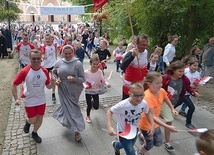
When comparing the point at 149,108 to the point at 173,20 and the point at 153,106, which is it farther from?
the point at 173,20

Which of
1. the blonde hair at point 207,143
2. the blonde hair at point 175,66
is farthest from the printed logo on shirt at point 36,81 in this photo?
the blonde hair at point 207,143

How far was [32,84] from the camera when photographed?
13.3ft

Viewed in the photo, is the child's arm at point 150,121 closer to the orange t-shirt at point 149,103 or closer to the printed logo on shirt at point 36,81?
the orange t-shirt at point 149,103

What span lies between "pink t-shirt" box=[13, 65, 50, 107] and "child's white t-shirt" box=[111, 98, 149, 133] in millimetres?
1659

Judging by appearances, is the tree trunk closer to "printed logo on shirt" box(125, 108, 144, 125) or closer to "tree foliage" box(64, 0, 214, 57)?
"tree foliage" box(64, 0, 214, 57)

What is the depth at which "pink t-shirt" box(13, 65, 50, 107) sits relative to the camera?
399 centimetres

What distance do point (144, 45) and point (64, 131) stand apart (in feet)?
8.04

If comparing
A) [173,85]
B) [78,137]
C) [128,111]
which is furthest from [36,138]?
[173,85]

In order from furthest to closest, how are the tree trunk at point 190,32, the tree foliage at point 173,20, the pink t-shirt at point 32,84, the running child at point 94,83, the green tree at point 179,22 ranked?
the tree trunk at point 190,32 → the green tree at point 179,22 → the tree foliage at point 173,20 → the running child at point 94,83 → the pink t-shirt at point 32,84

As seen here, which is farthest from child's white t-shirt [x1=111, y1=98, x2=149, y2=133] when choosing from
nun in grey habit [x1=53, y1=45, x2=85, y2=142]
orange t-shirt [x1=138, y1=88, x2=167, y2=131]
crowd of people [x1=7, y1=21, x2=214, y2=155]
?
nun in grey habit [x1=53, y1=45, x2=85, y2=142]

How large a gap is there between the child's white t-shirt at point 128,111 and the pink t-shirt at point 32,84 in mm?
1659

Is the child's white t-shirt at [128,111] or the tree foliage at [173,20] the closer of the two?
the child's white t-shirt at [128,111]

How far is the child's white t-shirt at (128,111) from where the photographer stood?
311 centimetres

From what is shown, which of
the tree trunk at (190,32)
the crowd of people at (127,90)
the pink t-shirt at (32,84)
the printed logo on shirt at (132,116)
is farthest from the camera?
the tree trunk at (190,32)
